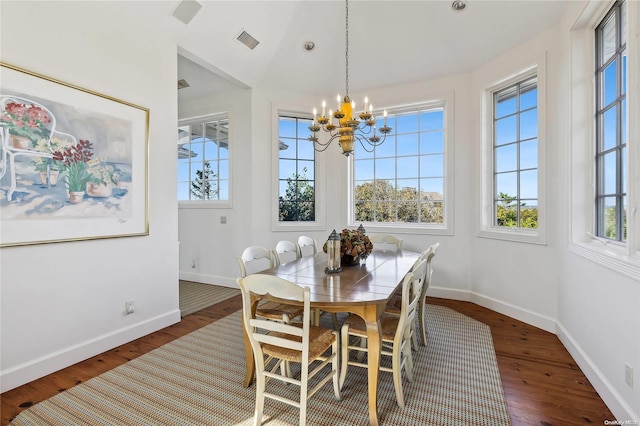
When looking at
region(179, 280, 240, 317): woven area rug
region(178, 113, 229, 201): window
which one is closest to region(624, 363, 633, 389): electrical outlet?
region(179, 280, 240, 317): woven area rug

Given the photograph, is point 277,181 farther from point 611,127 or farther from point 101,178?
point 611,127

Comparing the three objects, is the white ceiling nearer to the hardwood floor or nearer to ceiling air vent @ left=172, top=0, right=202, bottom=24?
ceiling air vent @ left=172, top=0, right=202, bottom=24

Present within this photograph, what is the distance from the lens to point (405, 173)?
4465 mm

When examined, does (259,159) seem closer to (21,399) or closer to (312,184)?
(312,184)

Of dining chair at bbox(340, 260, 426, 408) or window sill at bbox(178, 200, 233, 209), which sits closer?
dining chair at bbox(340, 260, 426, 408)

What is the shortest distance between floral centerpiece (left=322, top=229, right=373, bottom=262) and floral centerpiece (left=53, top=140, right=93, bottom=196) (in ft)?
6.50


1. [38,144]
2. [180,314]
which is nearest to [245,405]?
[180,314]

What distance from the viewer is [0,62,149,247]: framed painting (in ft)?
6.77

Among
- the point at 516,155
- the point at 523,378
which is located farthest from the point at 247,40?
the point at 523,378

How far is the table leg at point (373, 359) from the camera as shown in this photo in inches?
68.0

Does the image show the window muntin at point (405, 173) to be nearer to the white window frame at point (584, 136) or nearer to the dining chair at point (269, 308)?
the white window frame at point (584, 136)

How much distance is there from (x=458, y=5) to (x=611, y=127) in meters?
1.97

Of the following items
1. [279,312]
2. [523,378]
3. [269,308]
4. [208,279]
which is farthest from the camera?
[208,279]

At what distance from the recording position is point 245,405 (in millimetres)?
1932
